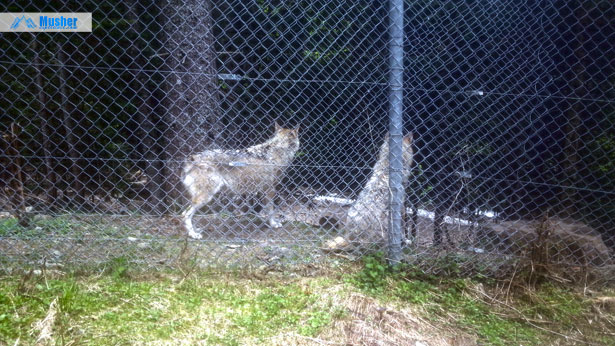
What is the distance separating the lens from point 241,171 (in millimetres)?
4934

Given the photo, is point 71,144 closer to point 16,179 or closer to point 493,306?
point 16,179

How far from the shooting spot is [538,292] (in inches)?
129

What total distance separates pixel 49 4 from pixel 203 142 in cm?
183

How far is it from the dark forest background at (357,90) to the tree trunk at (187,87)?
2 cm

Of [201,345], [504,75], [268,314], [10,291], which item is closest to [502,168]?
[504,75]

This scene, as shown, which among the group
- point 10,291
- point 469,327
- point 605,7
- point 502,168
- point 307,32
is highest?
point 605,7

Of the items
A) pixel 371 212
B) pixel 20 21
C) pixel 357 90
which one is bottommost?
pixel 371 212

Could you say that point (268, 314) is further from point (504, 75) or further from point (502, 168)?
point (504, 75)

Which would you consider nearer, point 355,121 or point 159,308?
point 159,308

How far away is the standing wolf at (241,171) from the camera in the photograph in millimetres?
4578
